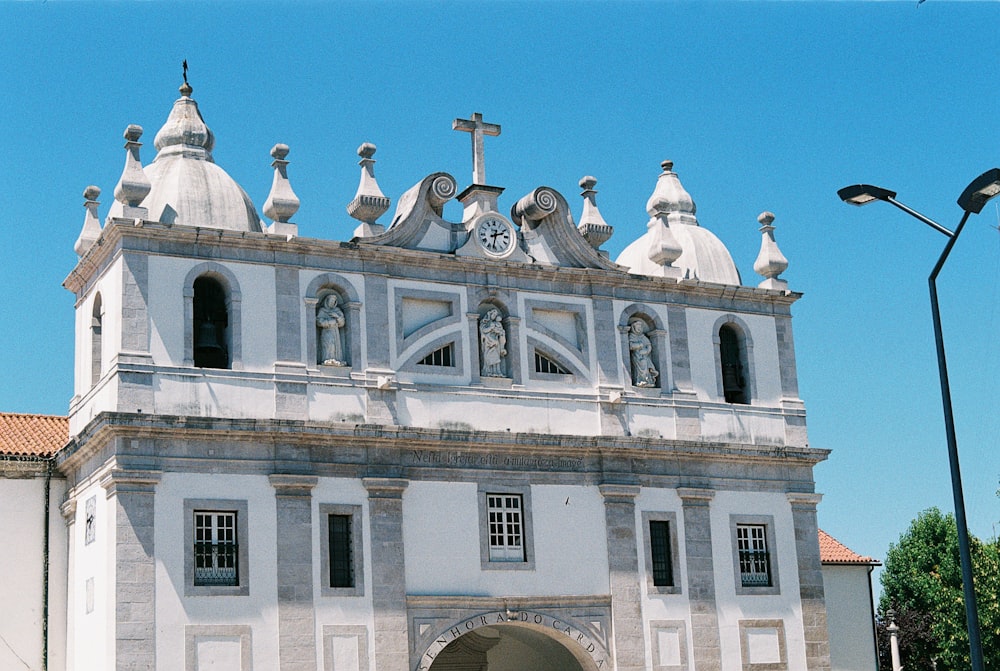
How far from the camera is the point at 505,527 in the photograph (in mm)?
30984

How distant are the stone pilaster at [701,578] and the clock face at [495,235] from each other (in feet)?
21.6

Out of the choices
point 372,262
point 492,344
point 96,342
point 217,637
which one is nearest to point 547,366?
point 492,344

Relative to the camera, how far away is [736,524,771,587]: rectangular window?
3334 centimetres

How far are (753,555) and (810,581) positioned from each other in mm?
1537

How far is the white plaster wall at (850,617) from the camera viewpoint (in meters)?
38.2

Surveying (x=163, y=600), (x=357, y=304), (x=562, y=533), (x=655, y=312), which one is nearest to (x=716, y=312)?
(x=655, y=312)

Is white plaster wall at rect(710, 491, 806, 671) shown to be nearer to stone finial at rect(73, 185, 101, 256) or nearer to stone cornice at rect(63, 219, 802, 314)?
stone cornice at rect(63, 219, 802, 314)

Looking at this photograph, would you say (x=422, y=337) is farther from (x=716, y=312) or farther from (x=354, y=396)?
(x=716, y=312)

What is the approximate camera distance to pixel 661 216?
35.1 metres

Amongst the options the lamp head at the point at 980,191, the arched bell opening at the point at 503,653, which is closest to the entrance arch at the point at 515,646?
the arched bell opening at the point at 503,653

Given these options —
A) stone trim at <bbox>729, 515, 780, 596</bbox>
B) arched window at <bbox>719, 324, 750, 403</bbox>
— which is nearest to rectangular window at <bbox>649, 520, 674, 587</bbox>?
stone trim at <bbox>729, 515, 780, 596</bbox>

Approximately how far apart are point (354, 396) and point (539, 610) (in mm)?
5853

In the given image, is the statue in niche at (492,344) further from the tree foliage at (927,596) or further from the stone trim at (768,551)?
the tree foliage at (927,596)

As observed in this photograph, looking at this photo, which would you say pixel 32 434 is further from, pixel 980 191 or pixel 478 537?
pixel 980 191
